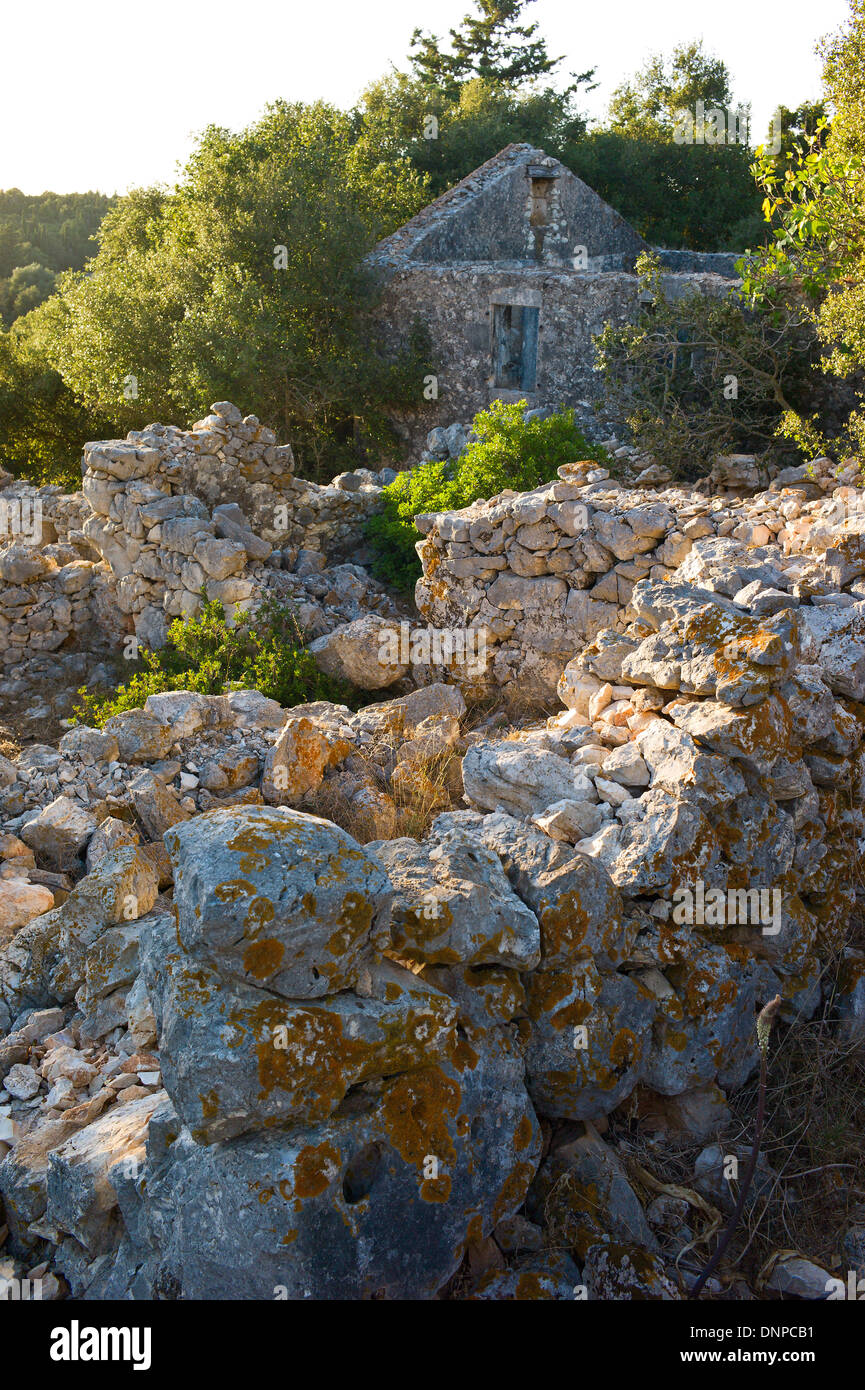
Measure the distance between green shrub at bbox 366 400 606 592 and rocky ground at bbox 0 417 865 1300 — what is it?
4.36m

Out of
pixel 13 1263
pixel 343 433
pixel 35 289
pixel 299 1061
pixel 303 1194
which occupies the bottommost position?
pixel 13 1263

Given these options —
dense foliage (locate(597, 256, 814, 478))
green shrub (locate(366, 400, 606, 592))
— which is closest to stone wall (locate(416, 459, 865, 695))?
green shrub (locate(366, 400, 606, 592))

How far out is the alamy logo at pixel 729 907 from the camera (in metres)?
3.84

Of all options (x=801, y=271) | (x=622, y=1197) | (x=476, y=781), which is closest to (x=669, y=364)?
(x=801, y=271)

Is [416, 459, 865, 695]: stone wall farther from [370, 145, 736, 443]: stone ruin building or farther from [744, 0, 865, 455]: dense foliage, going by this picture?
[370, 145, 736, 443]: stone ruin building

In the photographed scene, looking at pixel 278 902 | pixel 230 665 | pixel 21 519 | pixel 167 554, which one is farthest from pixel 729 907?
pixel 21 519

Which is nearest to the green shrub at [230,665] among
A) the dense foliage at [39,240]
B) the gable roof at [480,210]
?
the gable roof at [480,210]

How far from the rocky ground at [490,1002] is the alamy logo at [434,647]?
103 inches

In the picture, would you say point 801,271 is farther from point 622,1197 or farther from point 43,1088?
point 43,1088

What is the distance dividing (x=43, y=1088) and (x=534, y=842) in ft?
6.84

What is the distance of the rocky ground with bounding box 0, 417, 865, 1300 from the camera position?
2736 mm

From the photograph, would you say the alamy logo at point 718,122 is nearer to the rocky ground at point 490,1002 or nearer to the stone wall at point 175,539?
the stone wall at point 175,539

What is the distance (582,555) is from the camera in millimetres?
8117
